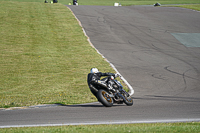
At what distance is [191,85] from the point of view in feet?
46.1

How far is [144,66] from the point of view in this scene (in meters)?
18.2

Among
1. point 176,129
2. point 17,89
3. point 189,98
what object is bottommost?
point 17,89

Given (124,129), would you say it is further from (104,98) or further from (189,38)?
(189,38)

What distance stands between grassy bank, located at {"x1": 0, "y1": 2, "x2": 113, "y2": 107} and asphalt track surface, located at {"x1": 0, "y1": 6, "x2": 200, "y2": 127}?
5.21ft

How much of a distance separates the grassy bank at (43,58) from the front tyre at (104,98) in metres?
2.08

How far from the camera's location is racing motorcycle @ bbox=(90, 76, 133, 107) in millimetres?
9609

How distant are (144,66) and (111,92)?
867cm

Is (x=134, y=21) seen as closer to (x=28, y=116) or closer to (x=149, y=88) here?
(x=149, y=88)

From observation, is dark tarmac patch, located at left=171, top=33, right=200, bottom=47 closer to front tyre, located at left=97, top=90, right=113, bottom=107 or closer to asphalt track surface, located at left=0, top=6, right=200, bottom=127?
asphalt track surface, located at left=0, top=6, right=200, bottom=127

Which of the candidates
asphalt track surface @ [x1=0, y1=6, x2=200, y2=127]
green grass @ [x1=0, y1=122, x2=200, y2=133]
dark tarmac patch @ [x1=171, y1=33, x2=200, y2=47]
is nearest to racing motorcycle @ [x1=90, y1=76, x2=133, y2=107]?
asphalt track surface @ [x1=0, y1=6, x2=200, y2=127]

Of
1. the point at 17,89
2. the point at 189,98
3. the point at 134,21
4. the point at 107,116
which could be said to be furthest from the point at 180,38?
the point at 107,116

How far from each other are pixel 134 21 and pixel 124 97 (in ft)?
78.3

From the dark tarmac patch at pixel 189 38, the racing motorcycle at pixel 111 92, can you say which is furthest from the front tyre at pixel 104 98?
the dark tarmac patch at pixel 189 38

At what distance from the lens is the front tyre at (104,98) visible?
9.43m
